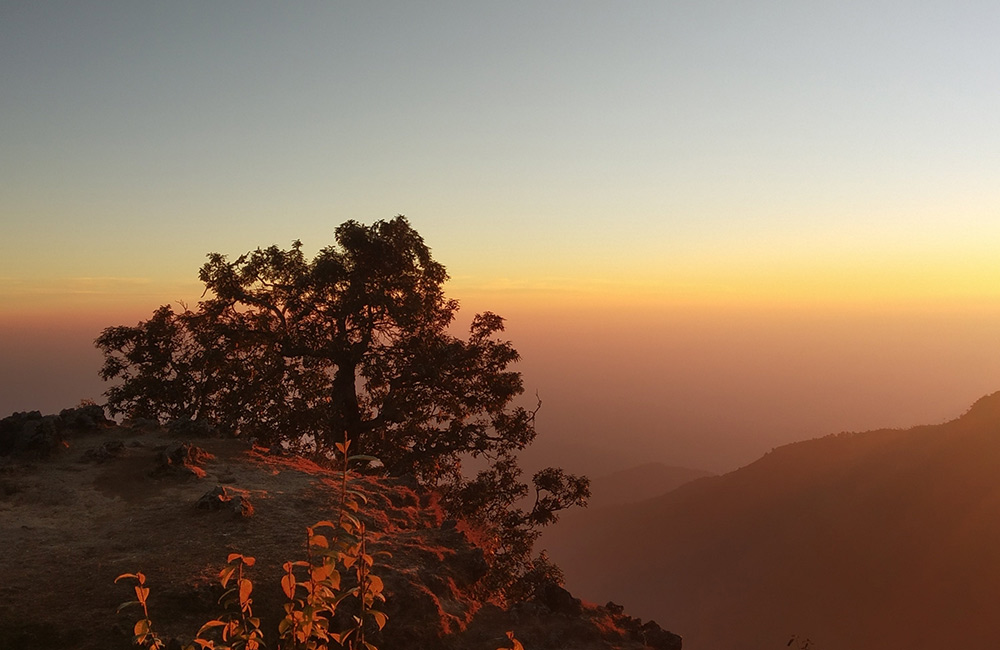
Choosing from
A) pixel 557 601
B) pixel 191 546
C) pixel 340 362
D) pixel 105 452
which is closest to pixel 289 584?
pixel 191 546

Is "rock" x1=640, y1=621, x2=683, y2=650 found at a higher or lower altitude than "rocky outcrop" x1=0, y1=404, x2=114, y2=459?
lower

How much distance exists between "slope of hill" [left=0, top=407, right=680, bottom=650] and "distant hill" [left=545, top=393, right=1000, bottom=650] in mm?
107529

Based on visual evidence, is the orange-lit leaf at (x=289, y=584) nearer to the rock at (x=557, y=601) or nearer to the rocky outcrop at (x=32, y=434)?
the rock at (x=557, y=601)

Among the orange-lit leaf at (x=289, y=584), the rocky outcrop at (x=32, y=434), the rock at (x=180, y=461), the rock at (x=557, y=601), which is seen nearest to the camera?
the orange-lit leaf at (x=289, y=584)

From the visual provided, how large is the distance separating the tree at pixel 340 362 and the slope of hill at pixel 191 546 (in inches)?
268

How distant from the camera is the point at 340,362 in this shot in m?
27.5

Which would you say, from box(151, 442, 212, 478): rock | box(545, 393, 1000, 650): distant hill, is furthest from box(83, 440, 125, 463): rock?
box(545, 393, 1000, 650): distant hill

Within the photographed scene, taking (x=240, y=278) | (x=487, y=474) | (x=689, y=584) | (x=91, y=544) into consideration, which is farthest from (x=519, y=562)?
(x=689, y=584)

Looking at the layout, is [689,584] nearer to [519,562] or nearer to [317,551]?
Answer: [519,562]

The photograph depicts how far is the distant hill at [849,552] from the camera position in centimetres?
10406

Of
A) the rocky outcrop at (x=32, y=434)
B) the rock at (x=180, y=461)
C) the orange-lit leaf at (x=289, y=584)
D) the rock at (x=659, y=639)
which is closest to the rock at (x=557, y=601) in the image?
the rock at (x=659, y=639)

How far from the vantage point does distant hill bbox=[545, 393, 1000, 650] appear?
10406 centimetres

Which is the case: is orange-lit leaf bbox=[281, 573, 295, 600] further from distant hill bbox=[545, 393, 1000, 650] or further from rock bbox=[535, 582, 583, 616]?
distant hill bbox=[545, 393, 1000, 650]

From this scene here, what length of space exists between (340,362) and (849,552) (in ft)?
449
